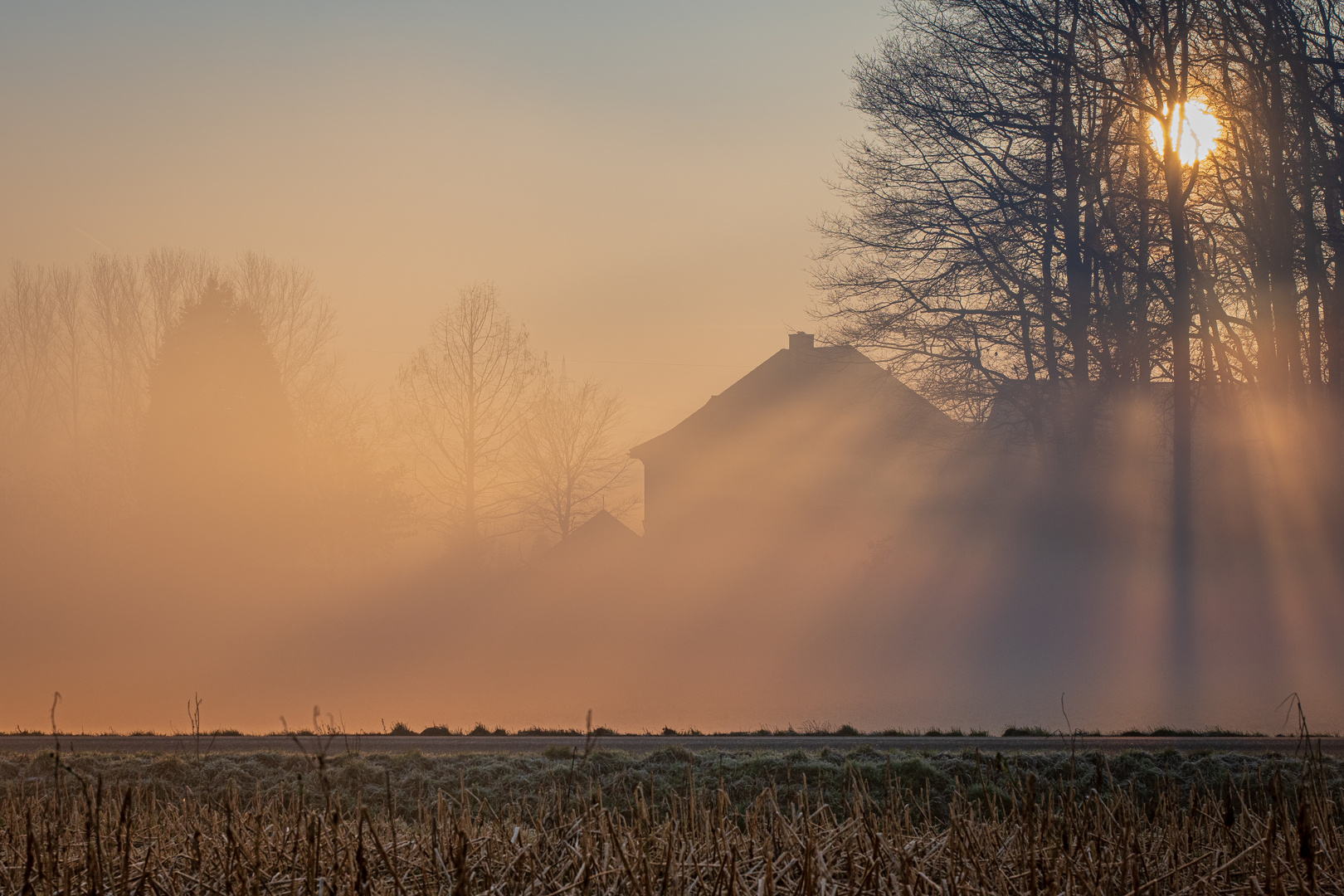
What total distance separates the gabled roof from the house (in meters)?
0.04

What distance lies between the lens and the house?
96.2ft

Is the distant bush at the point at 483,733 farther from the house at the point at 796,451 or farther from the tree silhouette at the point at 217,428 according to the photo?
the tree silhouette at the point at 217,428

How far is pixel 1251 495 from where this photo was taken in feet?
78.8

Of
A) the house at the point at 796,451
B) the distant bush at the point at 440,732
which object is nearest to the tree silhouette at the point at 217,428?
the house at the point at 796,451

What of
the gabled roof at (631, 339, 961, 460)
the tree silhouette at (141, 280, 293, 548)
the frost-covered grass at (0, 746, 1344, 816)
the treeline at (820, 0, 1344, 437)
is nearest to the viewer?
the frost-covered grass at (0, 746, 1344, 816)

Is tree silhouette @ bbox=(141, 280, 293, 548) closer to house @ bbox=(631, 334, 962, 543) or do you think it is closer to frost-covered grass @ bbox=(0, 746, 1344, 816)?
house @ bbox=(631, 334, 962, 543)

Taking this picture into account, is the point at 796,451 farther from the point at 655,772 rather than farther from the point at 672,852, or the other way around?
the point at 672,852

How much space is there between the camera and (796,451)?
33156 mm

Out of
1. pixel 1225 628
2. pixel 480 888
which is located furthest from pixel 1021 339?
pixel 480 888

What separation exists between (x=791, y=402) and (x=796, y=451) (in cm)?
302

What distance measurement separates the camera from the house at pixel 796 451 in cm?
2931

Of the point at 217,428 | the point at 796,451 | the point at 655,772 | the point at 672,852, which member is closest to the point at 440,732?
the point at 655,772

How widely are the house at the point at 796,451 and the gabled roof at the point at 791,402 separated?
0.04 metres

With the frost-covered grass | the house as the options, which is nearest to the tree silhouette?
the house
